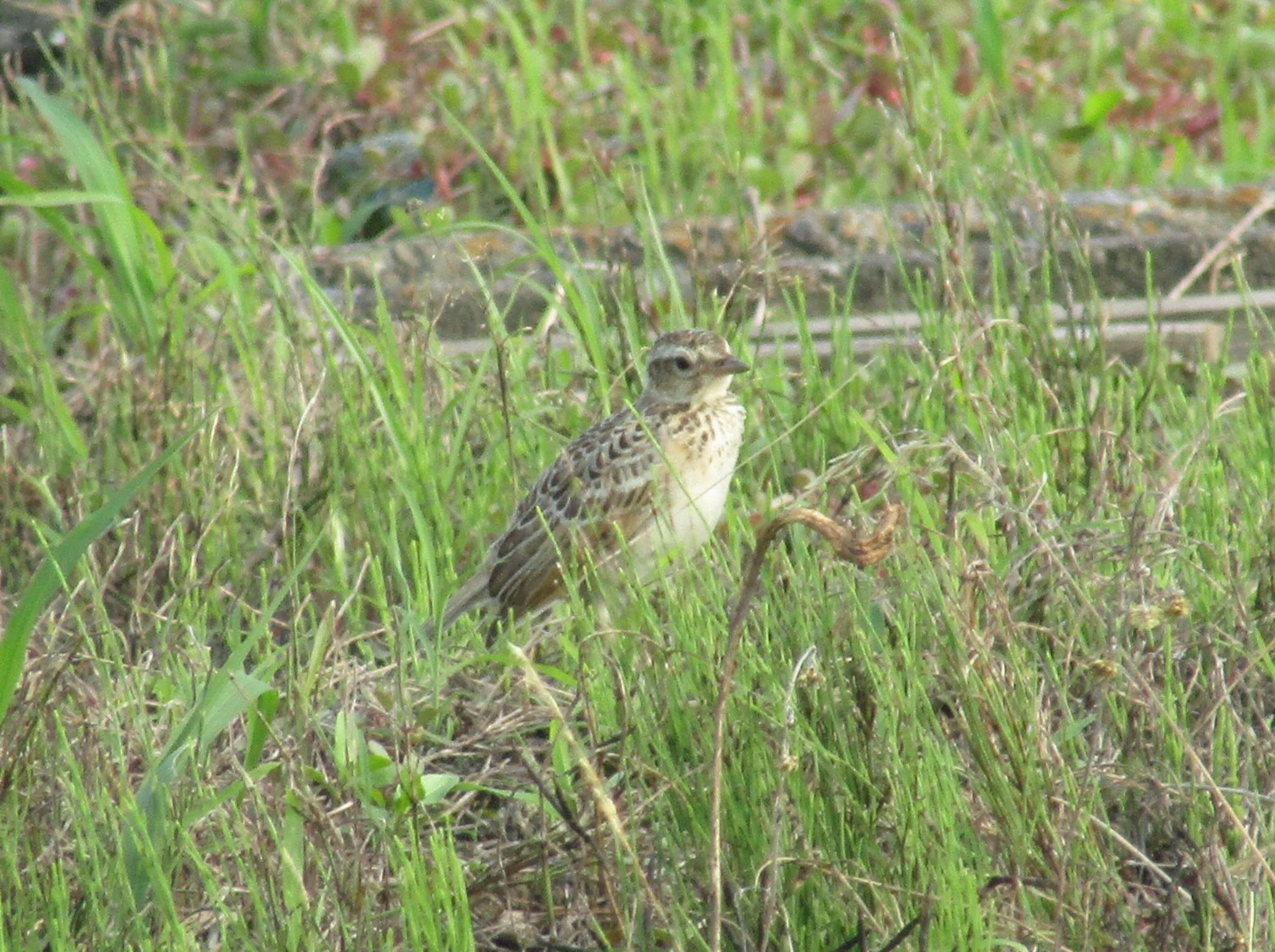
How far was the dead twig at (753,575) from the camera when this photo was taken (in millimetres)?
2826

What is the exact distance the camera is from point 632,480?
566cm

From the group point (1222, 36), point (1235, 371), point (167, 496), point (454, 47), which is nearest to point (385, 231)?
point (454, 47)

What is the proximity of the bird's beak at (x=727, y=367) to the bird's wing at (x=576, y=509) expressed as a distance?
10.0 inches

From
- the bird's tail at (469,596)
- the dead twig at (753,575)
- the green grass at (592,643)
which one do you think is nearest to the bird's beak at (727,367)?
the green grass at (592,643)

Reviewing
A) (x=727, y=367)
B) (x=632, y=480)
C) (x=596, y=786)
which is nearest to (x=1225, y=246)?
(x=727, y=367)

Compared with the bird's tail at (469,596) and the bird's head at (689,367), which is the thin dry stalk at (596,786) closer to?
the bird's tail at (469,596)

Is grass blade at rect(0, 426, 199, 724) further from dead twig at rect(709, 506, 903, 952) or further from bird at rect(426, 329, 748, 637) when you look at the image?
bird at rect(426, 329, 748, 637)

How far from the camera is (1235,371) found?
625 centimetres

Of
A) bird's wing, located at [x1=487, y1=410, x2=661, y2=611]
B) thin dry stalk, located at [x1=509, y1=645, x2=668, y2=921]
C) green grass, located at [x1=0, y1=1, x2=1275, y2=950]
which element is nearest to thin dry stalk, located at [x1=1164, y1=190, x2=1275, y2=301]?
green grass, located at [x1=0, y1=1, x2=1275, y2=950]

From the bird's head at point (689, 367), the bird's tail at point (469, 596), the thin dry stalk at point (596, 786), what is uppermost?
the thin dry stalk at point (596, 786)

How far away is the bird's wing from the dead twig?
192 centimetres

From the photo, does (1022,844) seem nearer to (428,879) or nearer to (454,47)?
(428,879)

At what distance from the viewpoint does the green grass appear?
3.46 meters

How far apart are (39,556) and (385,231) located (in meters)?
2.66
